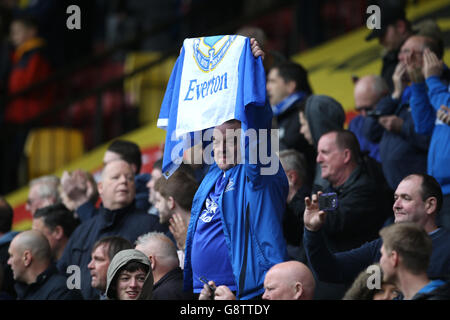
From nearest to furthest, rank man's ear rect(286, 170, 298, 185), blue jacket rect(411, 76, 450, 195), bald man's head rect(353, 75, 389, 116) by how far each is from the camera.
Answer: blue jacket rect(411, 76, 450, 195) → man's ear rect(286, 170, 298, 185) → bald man's head rect(353, 75, 389, 116)

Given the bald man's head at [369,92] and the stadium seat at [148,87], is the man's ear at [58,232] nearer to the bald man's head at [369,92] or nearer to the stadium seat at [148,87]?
the bald man's head at [369,92]

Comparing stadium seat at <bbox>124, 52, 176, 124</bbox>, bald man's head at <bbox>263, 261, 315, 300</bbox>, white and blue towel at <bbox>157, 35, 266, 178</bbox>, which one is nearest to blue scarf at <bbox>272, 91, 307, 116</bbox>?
white and blue towel at <bbox>157, 35, 266, 178</bbox>

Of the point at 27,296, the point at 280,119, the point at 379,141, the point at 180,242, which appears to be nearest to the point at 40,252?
the point at 27,296

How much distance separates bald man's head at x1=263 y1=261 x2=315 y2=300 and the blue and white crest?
1.34m

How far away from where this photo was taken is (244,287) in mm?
5273

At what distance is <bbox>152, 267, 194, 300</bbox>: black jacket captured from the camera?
19.3 ft

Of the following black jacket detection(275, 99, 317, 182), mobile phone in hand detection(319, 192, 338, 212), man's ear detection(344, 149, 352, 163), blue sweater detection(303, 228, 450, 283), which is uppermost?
black jacket detection(275, 99, 317, 182)

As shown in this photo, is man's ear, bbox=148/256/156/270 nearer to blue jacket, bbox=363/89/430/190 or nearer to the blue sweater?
the blue sweater

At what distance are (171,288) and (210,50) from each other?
1.46 meters

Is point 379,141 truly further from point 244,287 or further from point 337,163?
point 244,287

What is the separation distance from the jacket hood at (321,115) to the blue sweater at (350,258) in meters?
Result: 1.45

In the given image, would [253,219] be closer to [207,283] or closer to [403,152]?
[207,283]

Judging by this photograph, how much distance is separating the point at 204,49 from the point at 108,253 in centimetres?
152

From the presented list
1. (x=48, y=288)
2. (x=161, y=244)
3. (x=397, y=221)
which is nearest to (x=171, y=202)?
(x=161, y=244)
